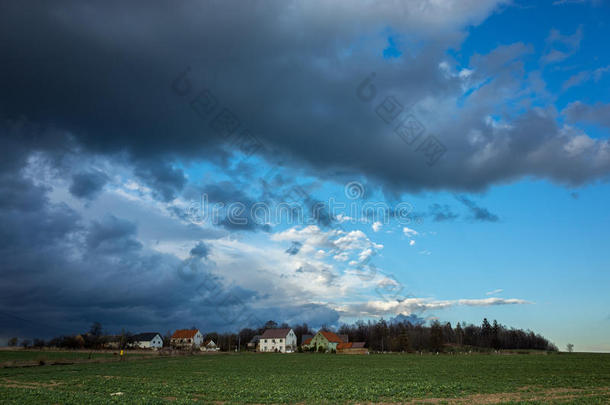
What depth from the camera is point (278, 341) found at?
468 ft

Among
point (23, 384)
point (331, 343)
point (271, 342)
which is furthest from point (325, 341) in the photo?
point (23, 384)

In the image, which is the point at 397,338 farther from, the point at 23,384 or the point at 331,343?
the point at 23,384

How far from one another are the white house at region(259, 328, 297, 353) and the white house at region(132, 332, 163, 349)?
46178 mm

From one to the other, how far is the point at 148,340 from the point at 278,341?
187ft

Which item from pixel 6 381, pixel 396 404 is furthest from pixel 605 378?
pixel 6 381

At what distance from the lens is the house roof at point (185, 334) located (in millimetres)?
162250

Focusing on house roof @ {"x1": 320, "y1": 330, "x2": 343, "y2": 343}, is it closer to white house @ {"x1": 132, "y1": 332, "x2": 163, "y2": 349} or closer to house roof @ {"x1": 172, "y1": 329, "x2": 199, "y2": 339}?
house roof @ {"x1": 172, "y1": 329, "x2": 199, "y2": 339}

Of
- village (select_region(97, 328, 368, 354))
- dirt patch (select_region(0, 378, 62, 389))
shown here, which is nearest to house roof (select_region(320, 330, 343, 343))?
village (select_region(97, 328, 368, 354))

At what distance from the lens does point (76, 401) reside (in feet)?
74.7

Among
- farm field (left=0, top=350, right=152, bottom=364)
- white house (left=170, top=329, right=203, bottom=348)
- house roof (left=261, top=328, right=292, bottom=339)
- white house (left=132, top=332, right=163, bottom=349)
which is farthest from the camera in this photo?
white house (left=170, top=329, right=203, bottom=348)

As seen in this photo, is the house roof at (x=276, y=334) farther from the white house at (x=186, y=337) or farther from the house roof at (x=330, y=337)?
the white house at (x=186, y=337)

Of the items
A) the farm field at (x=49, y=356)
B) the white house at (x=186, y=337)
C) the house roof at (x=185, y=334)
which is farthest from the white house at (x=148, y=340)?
the farm field at (x=49, y=356)

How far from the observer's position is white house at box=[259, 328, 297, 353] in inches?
5541

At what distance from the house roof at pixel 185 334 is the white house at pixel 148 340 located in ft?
22.9
